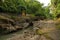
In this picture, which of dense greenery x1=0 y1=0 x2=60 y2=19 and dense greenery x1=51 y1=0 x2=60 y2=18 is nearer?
dense greenery x1=0 y1=0 x2=60 y2=19

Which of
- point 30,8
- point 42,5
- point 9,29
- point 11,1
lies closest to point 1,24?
point 9,29

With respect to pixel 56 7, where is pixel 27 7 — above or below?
below

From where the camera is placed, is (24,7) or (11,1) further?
(24,7)

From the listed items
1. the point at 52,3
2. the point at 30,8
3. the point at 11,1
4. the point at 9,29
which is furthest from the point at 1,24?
the point at 30,8

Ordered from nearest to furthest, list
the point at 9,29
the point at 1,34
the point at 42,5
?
1. the point at 1,34
2. the point at 9,29
3. the point at 42,5

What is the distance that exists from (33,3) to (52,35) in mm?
37433

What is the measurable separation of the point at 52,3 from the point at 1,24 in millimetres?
21529

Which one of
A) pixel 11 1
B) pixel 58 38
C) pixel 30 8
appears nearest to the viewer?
pixel 58 38

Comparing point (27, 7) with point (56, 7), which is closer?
point (56, 7)

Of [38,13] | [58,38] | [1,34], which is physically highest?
[58,38]

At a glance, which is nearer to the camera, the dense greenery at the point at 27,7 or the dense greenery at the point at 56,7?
the dense greenery at the point at 27,7

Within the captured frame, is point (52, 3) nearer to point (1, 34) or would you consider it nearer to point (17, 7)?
point (17, 7)

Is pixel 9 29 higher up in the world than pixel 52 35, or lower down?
lower down

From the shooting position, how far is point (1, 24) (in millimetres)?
25734
